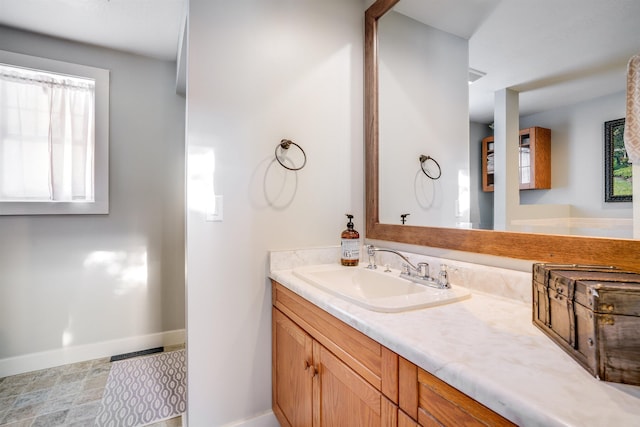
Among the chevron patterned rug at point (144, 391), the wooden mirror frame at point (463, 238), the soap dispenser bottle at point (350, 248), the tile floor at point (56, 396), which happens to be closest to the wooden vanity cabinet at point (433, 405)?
the wooden mirror frame at point (463, 238)

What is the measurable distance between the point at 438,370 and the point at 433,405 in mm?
103

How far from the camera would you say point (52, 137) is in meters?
2.18

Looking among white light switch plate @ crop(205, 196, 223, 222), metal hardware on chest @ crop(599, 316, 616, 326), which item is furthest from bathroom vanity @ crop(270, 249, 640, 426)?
white light switch plate @ crop(205, 196, 223, 222)

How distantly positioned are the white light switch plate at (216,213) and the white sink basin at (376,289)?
1.56ft

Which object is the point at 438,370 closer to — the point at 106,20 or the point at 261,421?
the point at 261,421

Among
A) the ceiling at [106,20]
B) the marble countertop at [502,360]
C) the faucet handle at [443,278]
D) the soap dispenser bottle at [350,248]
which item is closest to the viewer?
the marble countertop at [502,360]

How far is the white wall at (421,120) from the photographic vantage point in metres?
1.31

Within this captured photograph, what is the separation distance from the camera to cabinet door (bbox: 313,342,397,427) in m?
0.81

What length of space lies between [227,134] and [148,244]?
1.58 metres

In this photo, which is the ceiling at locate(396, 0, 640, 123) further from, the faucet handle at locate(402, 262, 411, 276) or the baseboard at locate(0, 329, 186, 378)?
the baseboard at locate(0, 329, 186, 378)

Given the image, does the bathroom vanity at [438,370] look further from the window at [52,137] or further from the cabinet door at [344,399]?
the window at [52,137]

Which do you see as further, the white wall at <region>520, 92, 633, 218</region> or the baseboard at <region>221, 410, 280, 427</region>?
the baseboard at <region>221, 410, 280, 427</region>

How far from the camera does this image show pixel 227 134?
1473 mm

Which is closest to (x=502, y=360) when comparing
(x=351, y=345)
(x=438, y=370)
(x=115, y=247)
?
(x=438, y=370)
